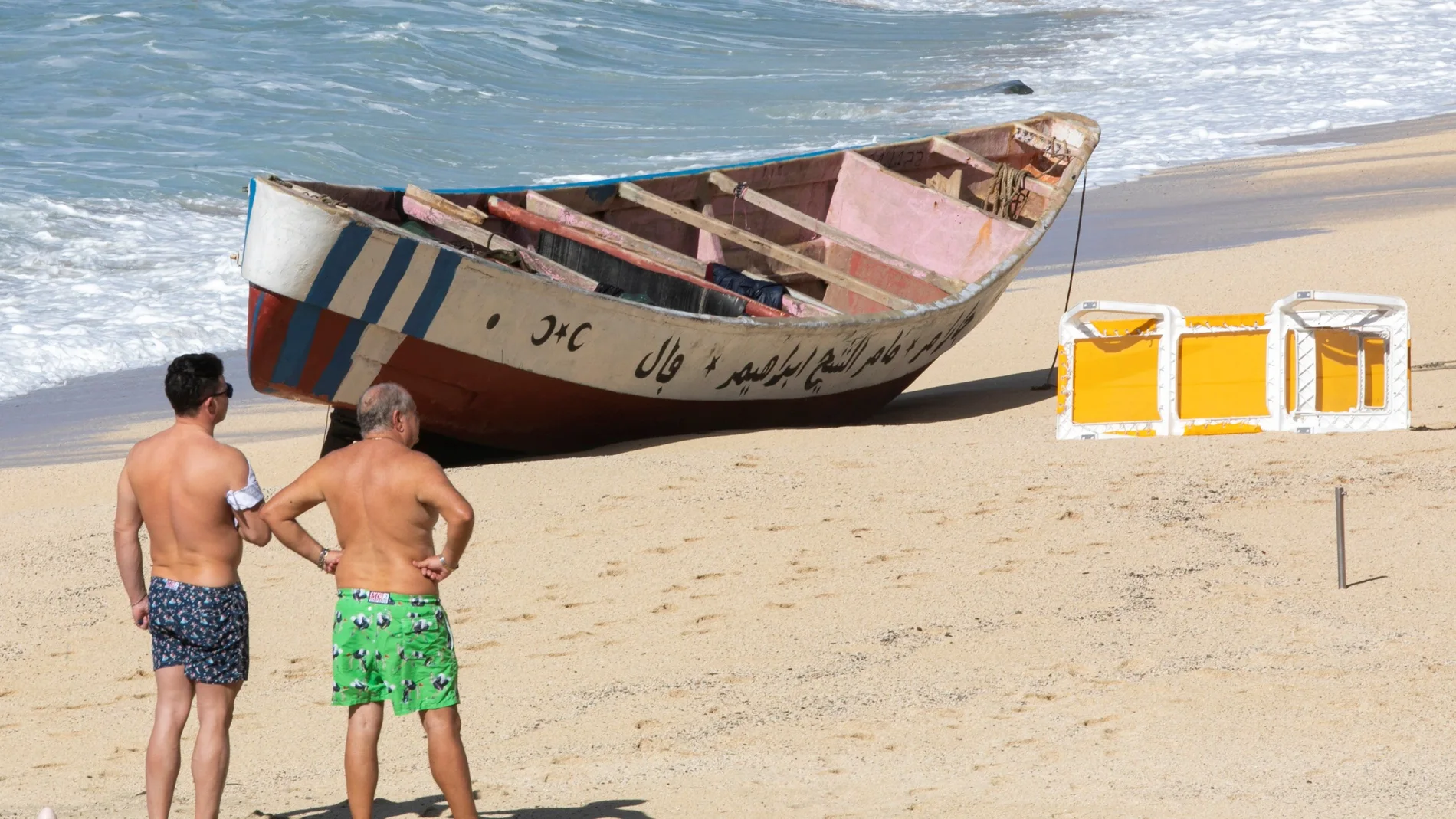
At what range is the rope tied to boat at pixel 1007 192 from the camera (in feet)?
36.7

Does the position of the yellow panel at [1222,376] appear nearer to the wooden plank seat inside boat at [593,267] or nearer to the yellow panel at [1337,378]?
the yellow panel at [1337,378]

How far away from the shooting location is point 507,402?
304 inches

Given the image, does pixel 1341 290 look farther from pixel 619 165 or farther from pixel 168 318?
pixel 619 165

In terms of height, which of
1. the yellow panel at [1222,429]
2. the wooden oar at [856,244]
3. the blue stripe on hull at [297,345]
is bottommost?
the yellow panel at [1222,429]

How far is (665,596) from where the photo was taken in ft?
19.9

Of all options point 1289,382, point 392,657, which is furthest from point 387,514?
point 1289,382

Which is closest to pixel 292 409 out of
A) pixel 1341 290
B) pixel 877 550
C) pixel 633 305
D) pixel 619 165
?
pixel 633 305

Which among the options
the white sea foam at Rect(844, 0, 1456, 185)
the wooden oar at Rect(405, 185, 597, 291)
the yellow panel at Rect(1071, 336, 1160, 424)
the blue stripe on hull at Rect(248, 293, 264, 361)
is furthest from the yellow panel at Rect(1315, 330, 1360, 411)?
the white sea foam at Rect(844, 0, 1456, 185)

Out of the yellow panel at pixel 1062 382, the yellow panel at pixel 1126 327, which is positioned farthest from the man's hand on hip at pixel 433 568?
the yellow panel at pixel 1126 327

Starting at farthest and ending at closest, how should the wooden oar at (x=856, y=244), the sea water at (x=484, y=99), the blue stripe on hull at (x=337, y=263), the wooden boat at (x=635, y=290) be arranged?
the sea water at (x=484, y=99) < the wooden oar at (x=856, y=244) < the wooden boat at (x=635, y=290) < the blue stripe on hull at (x=337, y=263)

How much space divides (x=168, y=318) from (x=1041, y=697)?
365 inches

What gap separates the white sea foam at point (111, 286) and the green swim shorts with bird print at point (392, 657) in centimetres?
778

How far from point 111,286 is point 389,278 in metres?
7.35

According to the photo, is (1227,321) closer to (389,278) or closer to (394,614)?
(389,278)
